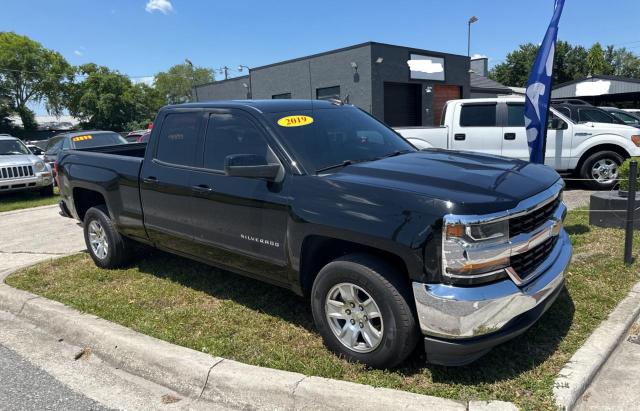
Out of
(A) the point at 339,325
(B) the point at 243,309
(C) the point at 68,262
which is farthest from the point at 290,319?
(C) the point at 68,262

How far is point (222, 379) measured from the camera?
3.18m

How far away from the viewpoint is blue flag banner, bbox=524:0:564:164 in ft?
18.9

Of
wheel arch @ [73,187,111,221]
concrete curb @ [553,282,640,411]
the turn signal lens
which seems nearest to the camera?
the turn signal lens

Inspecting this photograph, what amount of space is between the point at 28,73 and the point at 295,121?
63071 millimetres

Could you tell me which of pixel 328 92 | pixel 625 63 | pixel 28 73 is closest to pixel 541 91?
pixel 328 92

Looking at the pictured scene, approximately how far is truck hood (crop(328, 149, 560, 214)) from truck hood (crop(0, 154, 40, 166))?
11.2 m

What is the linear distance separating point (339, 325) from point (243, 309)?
4.22ft

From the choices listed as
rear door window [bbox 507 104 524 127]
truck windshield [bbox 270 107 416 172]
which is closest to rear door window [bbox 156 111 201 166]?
truck windshield [bbox 270 107 416 172]

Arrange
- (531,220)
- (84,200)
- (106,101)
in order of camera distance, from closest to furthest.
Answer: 1. (531,220)
2. (84,200)
3. (106,101)

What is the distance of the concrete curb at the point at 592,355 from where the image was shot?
2.86 meters

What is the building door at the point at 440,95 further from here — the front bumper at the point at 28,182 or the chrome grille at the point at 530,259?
the chrome grille at the point at 530,259

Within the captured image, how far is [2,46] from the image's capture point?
178 feet

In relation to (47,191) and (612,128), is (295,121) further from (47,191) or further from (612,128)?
(47,191)

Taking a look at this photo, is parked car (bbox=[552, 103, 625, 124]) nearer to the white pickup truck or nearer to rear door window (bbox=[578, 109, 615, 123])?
rear door window (bbox=[578, 109, 615, 123])
